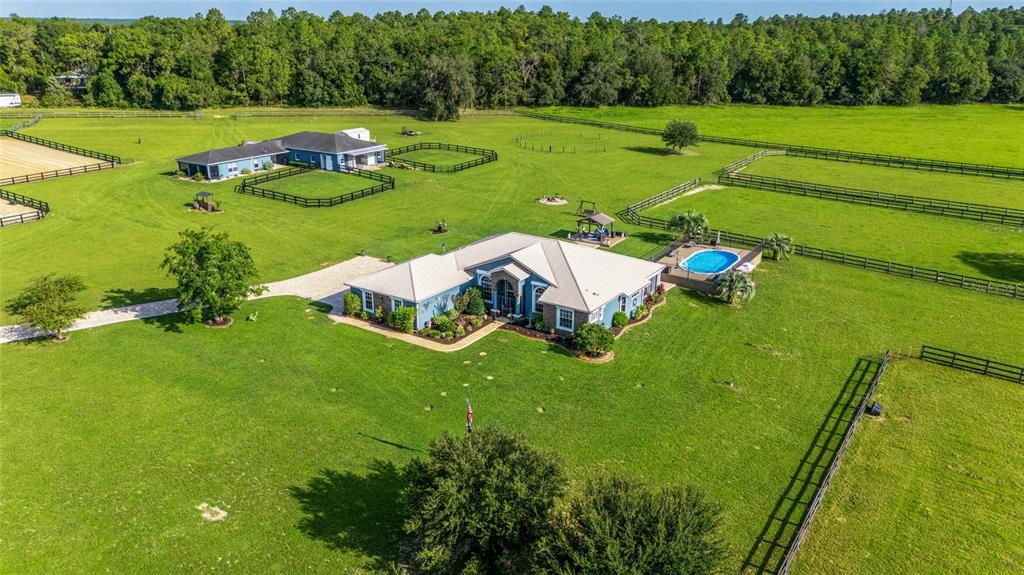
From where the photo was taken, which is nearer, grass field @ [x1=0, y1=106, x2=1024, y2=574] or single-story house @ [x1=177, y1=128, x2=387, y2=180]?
grass field @ [x1=0, y1=106, x2=1024, y2=574]

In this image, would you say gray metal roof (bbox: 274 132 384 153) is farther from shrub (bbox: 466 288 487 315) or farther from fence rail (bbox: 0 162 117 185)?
shrub (bbox: 466 288 487 315)

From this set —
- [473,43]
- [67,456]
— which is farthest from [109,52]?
[67,456]

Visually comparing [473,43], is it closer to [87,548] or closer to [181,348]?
[181,348]

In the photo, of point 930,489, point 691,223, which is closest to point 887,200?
point 691,223

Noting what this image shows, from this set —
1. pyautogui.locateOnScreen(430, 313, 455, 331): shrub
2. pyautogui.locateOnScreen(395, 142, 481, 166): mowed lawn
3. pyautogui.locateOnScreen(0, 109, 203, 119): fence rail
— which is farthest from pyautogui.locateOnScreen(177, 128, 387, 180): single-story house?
pyautogui.locateOnScreen(430, 313, 455, 331): shrub

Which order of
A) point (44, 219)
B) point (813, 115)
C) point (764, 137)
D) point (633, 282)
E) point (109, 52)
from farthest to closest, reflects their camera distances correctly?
1. point (813, 115)
2. point (109, 52)
3. point (764, 137)
4. point (44, 219)
5. point (633, 282)

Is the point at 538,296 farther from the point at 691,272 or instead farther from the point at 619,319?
the point at 691,272

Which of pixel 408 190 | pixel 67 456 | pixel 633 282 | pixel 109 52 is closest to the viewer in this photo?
pixel 67 456
